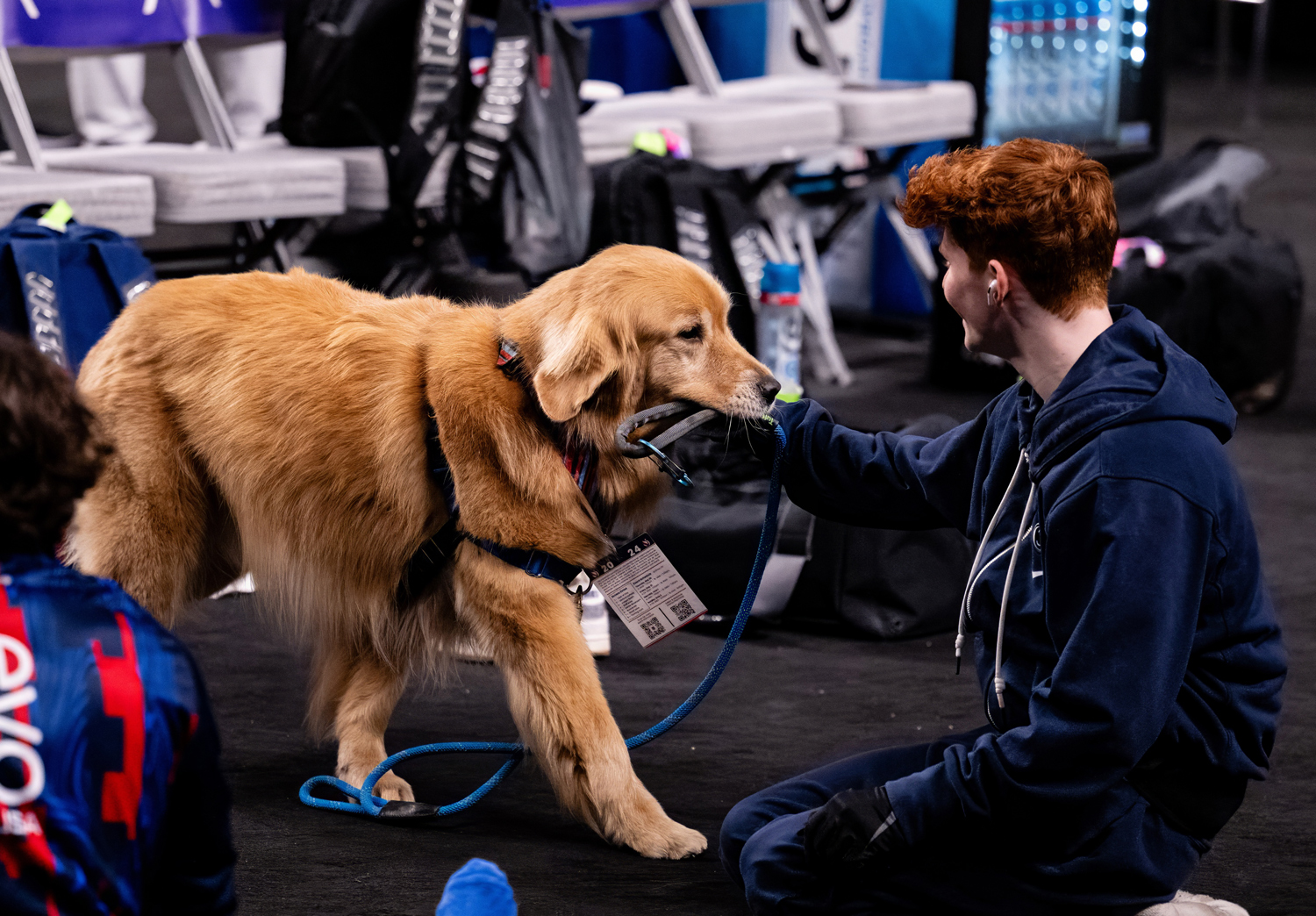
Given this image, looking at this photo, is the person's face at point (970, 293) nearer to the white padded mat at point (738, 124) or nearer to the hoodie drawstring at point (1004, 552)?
the hoodie drawstring at point (1004, 552)

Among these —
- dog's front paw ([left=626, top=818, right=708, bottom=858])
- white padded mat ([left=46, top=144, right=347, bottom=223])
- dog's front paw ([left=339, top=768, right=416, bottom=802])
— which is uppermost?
white padded mat ([left=46, top=144, right=347, bottom=223])

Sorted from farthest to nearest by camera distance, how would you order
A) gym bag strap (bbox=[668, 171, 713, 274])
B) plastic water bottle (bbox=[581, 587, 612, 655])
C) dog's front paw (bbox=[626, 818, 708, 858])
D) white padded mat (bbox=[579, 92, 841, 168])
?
white padded mat (bbox=[579, 92, 841, 168]), gym bag strap (bbox=[668, 171, 713, 274]), plastic water bottle (bbox=[581, 587, 612, 655]), dog's front paw (bbox=[626, 818, 708, 858])

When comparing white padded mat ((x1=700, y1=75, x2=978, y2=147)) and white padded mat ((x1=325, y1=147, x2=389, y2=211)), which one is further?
white padded mat ((x1=700, y1=75, x2=978, y2=147))

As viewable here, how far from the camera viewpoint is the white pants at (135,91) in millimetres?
5867

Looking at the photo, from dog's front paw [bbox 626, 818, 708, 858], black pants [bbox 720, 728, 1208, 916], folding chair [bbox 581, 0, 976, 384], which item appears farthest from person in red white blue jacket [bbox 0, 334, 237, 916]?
folding chair [bbox 581, 0, 976, 384]

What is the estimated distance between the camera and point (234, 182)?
168 inches

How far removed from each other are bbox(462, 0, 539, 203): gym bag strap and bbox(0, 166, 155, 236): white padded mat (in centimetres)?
107

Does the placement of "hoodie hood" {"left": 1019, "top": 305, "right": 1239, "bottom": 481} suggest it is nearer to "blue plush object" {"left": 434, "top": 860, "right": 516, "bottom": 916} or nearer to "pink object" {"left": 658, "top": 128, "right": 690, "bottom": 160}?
"blue plush object" {"left": 434, "top": 860, "right": 516, "bottom": 916}

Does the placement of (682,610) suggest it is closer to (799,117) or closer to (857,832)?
(857,832)

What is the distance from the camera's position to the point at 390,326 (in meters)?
2.63

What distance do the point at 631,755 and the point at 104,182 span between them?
7.63ft

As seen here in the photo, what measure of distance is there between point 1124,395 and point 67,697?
49.8 inches

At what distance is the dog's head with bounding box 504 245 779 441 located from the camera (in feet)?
7.91

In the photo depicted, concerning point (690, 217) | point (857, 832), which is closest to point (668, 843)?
point (857, 832)
